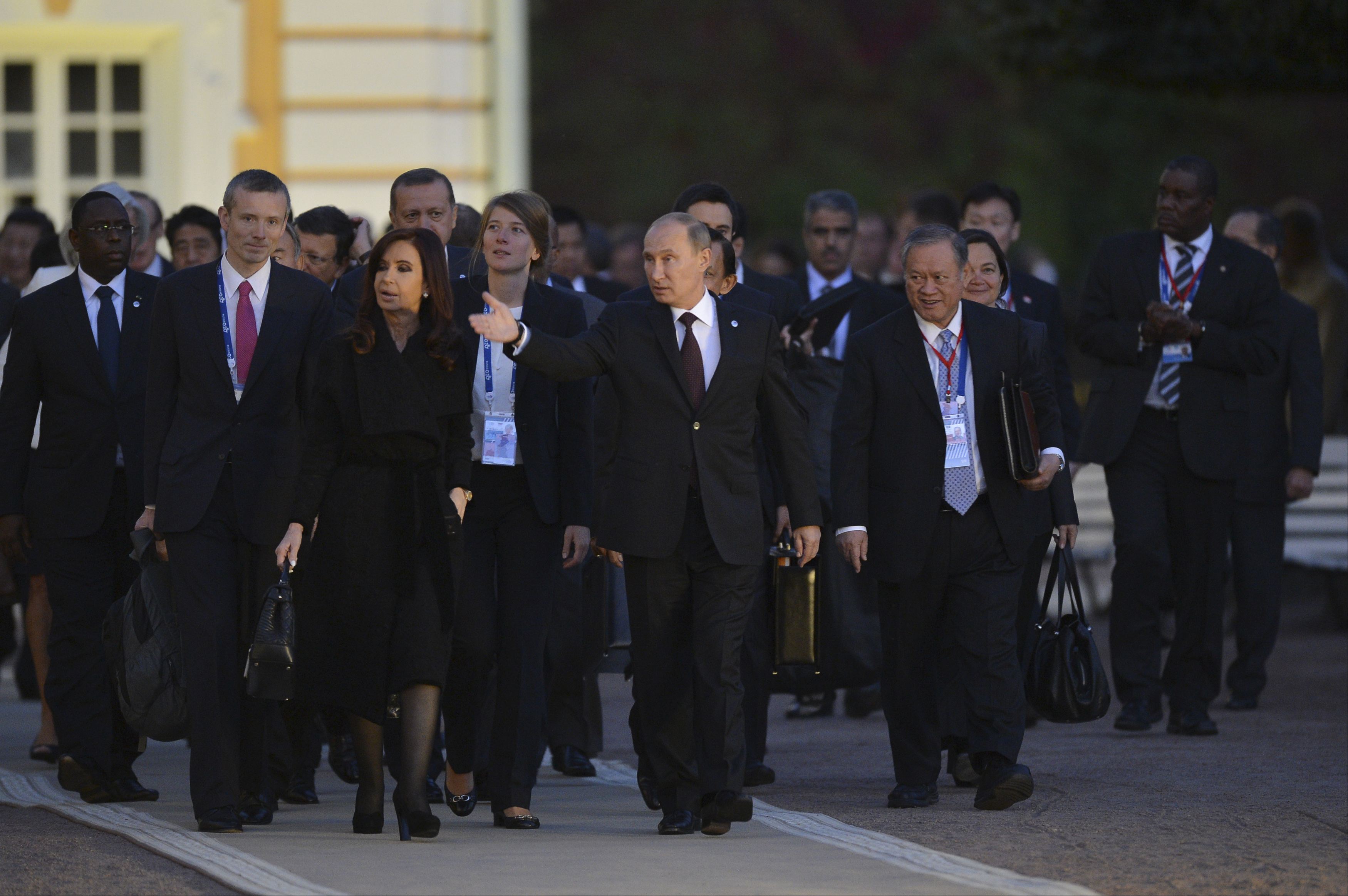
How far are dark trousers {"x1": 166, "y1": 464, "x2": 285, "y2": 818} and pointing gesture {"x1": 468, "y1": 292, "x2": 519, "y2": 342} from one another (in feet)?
3.62

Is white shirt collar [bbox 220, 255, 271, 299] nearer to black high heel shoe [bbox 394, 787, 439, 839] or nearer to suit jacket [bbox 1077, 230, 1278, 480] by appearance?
black high heel shoe [bbox 394, 787, 439, 839]

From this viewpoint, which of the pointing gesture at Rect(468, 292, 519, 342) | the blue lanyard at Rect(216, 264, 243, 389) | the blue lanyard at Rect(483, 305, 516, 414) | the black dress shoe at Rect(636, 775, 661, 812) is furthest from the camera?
the black dress shoe at Rect(636, 775, 661, 812)

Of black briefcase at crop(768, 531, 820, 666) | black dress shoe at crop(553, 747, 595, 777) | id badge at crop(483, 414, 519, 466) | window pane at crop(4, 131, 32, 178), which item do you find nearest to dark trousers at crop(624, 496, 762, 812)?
black briefcase at crop(768, 531, 820, 666)

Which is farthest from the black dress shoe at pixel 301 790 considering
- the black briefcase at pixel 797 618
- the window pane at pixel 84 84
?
the window pane at pixel 84 84

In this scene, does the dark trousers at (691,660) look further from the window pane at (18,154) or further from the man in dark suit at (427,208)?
the window pane at (18,154)

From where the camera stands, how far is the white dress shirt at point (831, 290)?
10828mm

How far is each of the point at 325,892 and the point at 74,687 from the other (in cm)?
257

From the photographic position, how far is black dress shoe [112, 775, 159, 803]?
877cm

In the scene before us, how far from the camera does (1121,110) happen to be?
3069 cm

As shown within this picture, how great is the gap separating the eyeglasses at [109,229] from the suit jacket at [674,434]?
1968 mm

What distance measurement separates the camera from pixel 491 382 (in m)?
8.31

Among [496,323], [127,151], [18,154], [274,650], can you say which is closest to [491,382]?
[496,323]

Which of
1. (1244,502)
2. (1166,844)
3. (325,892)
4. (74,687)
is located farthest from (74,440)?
(1244,502)

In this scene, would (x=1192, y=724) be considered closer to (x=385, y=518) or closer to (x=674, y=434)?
(x=674, y=434)
